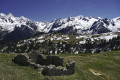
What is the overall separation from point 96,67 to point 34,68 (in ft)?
110

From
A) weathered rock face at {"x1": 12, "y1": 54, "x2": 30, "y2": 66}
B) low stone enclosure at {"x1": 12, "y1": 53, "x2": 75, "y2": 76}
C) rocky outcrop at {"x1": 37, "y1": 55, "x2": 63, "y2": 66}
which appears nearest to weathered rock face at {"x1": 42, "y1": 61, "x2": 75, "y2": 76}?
low stone enclosure at {"x1": 12, "y1": 53, "x2": 75, "y2": 76}

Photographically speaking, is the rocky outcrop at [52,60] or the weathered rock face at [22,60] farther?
the rocky outcrop at [52,60]

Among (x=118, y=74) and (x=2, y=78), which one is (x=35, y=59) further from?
(x=118, y=74)

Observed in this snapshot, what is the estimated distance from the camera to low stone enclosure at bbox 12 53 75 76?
3737 cm

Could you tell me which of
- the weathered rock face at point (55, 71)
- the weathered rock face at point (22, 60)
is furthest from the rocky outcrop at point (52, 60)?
the weathered rock face at point (22, 60)

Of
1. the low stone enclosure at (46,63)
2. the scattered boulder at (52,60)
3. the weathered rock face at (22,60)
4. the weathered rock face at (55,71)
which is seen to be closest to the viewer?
the weathered rock face at (55,71)

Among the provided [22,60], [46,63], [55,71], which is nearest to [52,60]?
[46,63]

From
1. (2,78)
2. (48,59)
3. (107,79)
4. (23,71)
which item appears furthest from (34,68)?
(107,79)

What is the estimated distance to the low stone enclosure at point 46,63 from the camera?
3737cm

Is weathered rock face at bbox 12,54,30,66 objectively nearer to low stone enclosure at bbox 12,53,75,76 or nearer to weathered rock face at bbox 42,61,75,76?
low stone enclosure at bbox 12,53,75,76

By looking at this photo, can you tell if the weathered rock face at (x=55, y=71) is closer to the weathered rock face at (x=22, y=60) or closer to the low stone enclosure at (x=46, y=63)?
the low stone enclosure at (x=46, y=63)

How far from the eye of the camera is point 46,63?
154 feet

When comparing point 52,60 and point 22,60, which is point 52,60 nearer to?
point 52,60

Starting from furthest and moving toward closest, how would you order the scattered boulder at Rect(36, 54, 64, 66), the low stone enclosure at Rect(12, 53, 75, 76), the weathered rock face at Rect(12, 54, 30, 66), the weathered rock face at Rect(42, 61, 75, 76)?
the scattered boulder at Rect(36, 54, 64, 66) < the weathered rock face at Rect(12, 54, 30, 66) < the low stone enclosure at Rect(12, 53, 75, 76) < the weathered rock face at Rect(42, 61, 75, 76)
